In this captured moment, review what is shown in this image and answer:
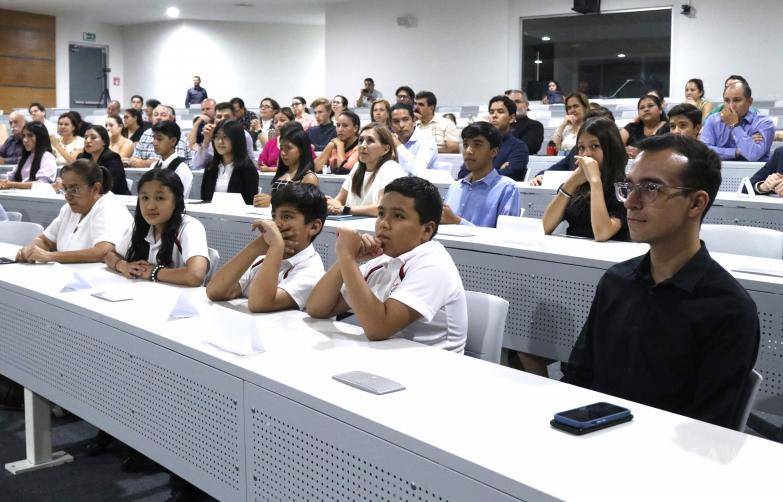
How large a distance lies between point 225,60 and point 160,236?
51.0 ft

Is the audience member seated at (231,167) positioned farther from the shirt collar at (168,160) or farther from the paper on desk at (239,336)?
the paper on desk at (239,336)

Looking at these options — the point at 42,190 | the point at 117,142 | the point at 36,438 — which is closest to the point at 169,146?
the point at 42,190

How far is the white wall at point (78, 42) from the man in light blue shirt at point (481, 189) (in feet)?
51.1

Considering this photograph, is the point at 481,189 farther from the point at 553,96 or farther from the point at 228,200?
the point at 553,96

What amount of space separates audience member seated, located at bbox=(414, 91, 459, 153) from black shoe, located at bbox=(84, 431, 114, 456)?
190 inches

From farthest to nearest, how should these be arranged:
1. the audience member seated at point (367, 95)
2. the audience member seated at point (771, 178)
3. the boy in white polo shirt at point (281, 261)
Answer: the audience member seated at point (367, 95)
the audience member seated at point (771, 178)
the boy in white polo shirt at point (281, 261)

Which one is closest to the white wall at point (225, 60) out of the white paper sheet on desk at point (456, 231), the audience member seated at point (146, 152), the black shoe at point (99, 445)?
the audience member seated at point (146, 152)

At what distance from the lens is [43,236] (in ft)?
11.4

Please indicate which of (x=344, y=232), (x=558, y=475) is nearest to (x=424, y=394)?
(x=558, y=475)

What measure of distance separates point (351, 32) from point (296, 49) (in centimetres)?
306

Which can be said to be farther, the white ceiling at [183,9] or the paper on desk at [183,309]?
the white ceiling at [183,9]

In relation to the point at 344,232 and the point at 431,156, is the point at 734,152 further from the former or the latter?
the point at 344,232

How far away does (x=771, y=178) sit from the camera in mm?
3992

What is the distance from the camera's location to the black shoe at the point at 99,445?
112 inches
